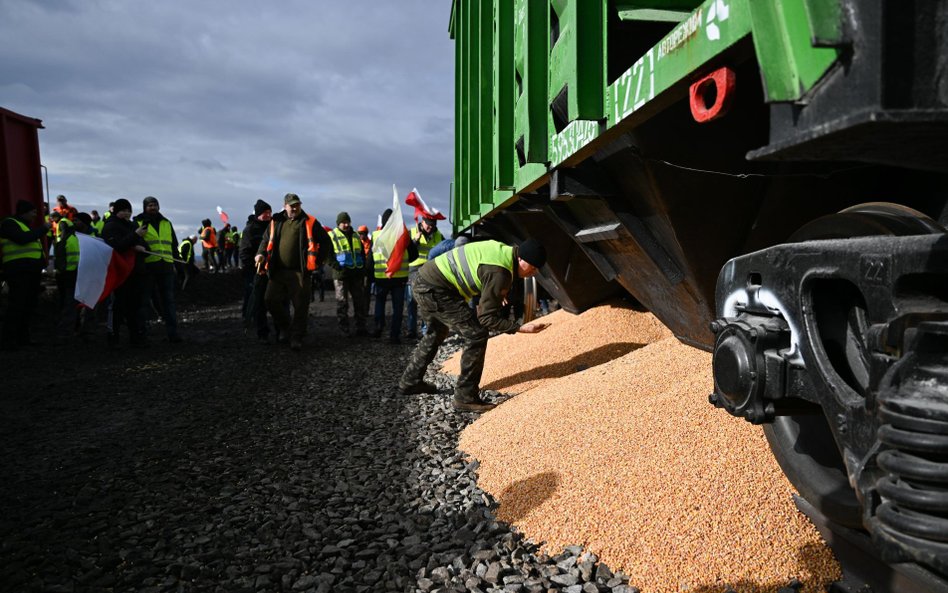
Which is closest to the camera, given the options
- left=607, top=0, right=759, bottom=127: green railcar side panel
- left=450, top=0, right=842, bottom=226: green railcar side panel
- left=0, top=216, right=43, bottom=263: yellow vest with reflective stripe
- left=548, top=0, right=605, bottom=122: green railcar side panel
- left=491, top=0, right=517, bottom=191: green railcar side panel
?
left=450, top=0, right=842, bottom=226: green railcar side panel

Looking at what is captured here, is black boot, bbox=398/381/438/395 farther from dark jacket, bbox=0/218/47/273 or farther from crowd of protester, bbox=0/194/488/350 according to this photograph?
dark jacket, bbox=0/218/47/273

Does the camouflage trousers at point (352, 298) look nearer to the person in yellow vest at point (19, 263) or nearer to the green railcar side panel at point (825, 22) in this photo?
the person in yellow vest at point (19, 263)

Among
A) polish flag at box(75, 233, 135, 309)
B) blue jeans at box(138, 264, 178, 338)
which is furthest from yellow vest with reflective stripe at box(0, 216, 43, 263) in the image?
blue jeans at box(138, 264, 178, 338)

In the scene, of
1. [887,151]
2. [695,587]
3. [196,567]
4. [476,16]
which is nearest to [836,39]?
[887,151]

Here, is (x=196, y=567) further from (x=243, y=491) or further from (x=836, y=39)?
(x=836, y=39)

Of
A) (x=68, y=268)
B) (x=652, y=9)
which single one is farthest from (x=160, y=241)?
(x=652, y=9)

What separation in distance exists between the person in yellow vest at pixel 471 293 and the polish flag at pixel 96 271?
4.41 m

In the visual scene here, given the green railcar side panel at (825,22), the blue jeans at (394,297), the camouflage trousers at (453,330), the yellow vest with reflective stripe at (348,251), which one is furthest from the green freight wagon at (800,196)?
the yellow vest with reflective stripe at (348,251)

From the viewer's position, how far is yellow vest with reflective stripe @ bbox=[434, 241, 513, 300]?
4547 mm

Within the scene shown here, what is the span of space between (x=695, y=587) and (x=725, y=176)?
1603mm

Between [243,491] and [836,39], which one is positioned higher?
[836,39]

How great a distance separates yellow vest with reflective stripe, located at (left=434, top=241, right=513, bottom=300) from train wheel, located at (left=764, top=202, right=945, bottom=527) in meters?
2.82

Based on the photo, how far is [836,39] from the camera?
3.20ft

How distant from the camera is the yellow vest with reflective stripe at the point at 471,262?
4547mm
